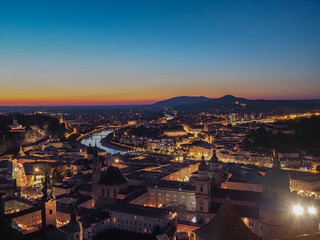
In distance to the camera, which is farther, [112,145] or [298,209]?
[112,145]

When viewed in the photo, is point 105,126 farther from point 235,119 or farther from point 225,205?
point 225,205

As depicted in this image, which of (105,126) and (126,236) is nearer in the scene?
(126,236)

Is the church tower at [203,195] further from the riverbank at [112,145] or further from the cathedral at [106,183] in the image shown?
the riverbank at [112,145]

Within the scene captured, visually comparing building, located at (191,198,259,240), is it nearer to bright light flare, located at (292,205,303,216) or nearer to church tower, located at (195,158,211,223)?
bright light flare, located at (292,205,303,216)

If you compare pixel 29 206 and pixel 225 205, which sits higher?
pixel 225 205

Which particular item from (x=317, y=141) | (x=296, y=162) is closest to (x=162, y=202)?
(x=296, y=162)

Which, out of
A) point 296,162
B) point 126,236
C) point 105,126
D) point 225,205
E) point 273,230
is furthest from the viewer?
point 105,126

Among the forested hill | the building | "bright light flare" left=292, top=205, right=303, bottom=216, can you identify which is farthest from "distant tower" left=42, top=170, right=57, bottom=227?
the forested hill

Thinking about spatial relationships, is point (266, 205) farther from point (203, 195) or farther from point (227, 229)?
point (227, 229)

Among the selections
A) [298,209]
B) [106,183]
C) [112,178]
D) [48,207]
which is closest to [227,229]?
[298,209]

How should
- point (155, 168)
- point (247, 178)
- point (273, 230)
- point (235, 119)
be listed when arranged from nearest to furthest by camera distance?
point (273, 230)
point (247, 178)
point (155, 168)
point (235, 119)

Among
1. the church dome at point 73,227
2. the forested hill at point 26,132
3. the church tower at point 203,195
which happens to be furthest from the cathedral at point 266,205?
the forested hill at point 26,132
